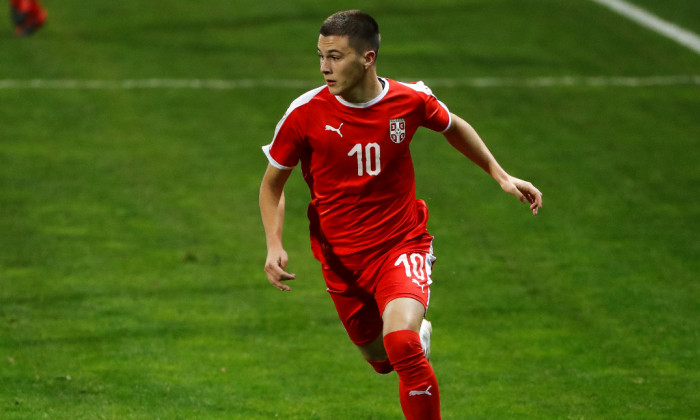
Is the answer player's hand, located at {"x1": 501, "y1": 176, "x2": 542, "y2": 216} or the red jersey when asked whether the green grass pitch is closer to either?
the red jersey

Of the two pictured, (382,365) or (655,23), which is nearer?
(382,365)

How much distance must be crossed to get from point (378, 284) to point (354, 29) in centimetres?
142

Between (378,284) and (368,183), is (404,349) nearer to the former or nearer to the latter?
(378,284)

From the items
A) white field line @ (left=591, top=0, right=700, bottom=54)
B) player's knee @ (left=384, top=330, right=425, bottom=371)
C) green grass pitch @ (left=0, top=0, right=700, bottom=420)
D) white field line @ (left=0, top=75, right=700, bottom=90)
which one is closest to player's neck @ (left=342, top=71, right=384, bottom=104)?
player's knee @ (left=384, top=330, right=425, bottom=371)

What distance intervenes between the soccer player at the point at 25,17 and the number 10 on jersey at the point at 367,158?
14.0 meters

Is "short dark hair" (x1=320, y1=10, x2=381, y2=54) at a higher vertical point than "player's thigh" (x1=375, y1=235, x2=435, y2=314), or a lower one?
higher

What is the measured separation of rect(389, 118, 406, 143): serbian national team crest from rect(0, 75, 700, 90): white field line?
34.4 ft

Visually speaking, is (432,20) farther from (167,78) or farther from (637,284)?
(637,284)

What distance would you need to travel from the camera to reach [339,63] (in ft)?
20.9

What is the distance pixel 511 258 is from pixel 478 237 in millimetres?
681

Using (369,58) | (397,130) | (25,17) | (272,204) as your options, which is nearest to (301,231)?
(272,204)

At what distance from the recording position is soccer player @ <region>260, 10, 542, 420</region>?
6316mm

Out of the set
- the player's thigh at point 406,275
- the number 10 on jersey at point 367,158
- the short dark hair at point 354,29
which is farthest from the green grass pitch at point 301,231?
the short dark hair at point 354,29

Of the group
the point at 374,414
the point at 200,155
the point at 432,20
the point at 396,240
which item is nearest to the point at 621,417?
the point at 374,414
